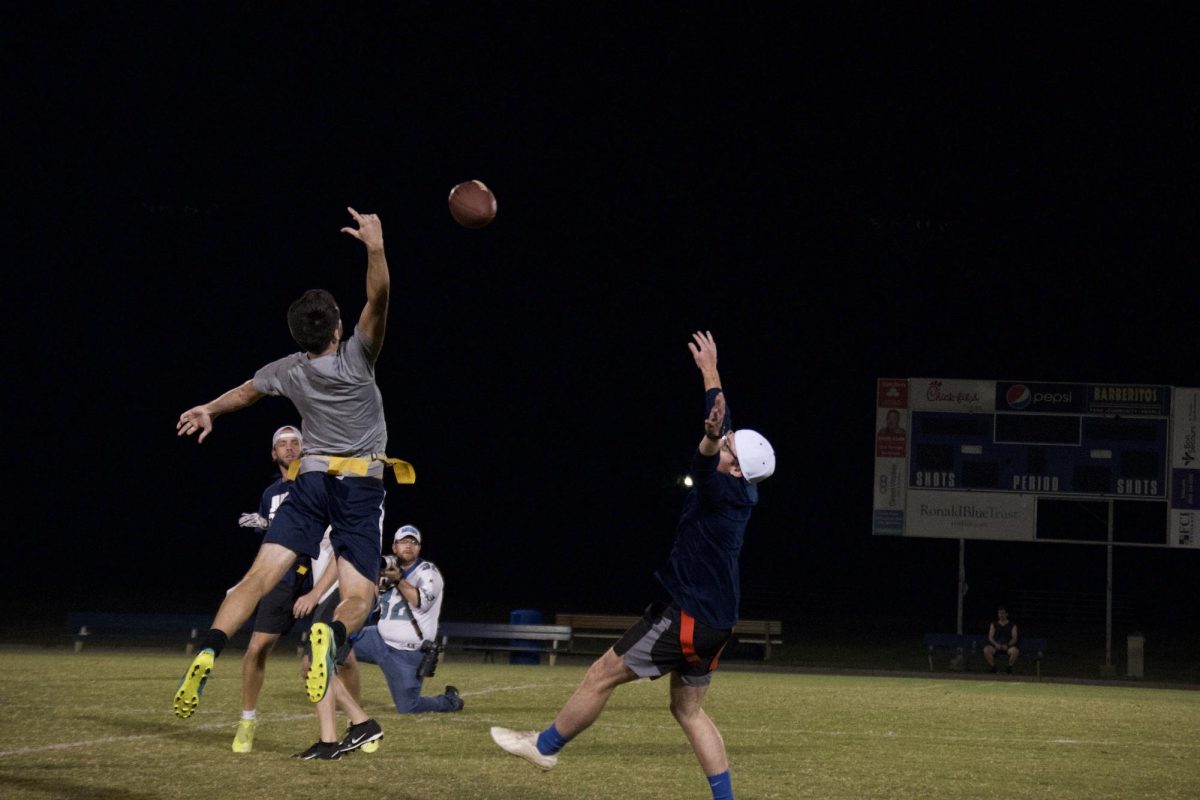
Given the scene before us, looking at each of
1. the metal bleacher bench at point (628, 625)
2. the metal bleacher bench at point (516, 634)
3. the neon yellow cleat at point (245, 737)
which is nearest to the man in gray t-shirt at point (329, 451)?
the neon yellow cleat at point (245, 737)

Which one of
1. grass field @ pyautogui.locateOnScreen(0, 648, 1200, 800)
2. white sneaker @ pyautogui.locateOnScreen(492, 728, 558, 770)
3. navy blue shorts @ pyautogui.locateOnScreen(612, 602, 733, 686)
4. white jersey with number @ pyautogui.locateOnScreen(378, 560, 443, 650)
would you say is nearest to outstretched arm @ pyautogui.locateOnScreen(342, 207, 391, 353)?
navy blue shorts @ pyautogui.locateOnScreen(612, 602, 733, 686)

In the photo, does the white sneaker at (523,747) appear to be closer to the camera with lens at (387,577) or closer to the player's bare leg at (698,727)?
the player's bare leg at (698,727)

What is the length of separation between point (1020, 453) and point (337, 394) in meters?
21.5

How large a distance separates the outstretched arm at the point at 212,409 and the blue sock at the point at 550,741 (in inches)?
91.7

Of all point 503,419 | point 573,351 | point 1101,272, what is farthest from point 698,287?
point 1101,272

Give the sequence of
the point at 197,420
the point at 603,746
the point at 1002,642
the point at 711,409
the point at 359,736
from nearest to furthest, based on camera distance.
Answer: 1. the point at 711,409
2. the point at 197,420
3. the point at 359,736
4. the point at 603,746
5. the point at 1002,642

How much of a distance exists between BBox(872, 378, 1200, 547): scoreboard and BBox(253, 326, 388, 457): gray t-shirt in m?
20.5

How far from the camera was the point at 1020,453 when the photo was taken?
27266 millimetres

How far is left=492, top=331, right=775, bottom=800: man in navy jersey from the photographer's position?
743 cm

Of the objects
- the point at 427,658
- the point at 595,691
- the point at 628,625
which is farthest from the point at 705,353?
the point at 628,625

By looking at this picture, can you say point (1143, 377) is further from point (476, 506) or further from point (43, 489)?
point (43, 489)

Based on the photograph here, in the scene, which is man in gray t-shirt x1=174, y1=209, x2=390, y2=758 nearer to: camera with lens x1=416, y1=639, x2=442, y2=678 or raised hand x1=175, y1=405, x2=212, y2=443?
raised hand x1=175, y1=405, x2=212, y2=443

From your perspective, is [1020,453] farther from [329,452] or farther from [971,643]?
[329,452]

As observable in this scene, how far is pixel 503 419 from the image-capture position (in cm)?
5241
